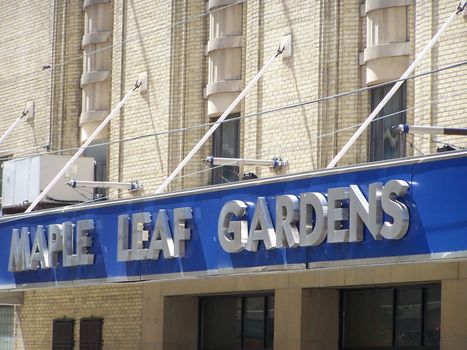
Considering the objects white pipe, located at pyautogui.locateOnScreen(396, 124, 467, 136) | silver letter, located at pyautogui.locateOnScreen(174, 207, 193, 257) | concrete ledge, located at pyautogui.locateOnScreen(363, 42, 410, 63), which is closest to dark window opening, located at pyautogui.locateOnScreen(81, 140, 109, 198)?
concrete ledge, located at pyautogui.locateOnScreen(363, 42, 410, 63)

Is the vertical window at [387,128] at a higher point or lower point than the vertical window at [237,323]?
higher

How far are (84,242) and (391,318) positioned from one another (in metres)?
5.17

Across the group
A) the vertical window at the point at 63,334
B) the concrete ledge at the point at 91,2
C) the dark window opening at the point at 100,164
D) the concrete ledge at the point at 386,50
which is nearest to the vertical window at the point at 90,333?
the vertical window at the point at 63,334

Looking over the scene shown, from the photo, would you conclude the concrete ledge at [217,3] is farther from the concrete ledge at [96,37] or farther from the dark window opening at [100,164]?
the dark window opening at [100,164]

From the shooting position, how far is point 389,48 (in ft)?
76.9

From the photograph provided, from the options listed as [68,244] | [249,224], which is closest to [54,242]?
[68,244]

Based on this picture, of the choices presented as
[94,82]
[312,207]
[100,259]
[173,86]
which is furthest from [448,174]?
[94,82]

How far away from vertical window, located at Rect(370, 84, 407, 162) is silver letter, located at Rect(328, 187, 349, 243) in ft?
14.8

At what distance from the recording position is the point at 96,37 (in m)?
31.2

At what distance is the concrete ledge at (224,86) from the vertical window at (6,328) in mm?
8286

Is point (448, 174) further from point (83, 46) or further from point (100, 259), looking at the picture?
point (83, 46)

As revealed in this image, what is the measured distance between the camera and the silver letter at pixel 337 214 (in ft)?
61.4

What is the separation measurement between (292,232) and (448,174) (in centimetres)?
297

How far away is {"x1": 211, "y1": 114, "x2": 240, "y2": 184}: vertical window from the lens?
2709cm
